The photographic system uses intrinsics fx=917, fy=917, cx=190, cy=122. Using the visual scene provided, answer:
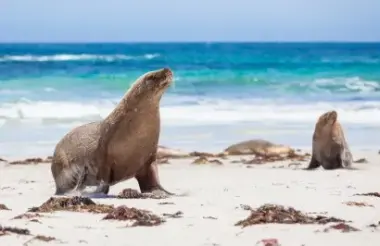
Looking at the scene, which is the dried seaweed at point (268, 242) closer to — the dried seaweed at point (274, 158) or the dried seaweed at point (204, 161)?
the dried seaweed at point (204, 161)

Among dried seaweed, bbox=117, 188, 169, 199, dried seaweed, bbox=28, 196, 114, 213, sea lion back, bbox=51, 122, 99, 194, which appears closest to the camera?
dried seaweed, bbox=28, 196, 114, 213

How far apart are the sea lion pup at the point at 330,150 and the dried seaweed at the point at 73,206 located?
554cm

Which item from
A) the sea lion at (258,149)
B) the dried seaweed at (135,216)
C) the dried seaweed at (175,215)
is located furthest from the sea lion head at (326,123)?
the dried seaweed at (135,216)

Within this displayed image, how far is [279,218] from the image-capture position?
6785 mm

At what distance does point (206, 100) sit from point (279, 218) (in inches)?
846

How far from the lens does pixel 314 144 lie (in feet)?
42.5

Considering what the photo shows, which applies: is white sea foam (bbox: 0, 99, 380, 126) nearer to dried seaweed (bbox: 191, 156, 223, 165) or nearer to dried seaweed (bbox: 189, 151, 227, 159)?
dried seaweed (bbox: 189, 151, 227, 159)

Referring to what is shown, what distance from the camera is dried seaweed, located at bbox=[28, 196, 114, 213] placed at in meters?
7.42

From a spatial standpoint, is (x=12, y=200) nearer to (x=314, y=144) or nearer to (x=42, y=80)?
(x=314, y=144)

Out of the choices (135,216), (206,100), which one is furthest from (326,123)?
(206,100)

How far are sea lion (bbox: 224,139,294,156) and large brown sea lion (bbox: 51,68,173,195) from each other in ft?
21.1

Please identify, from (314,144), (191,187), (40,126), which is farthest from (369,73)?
(191,187)

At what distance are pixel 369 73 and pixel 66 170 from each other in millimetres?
35646

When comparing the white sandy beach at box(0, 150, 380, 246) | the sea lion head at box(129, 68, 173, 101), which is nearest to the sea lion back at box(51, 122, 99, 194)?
the white sandy beach at box(0, 150, 380, 246)
